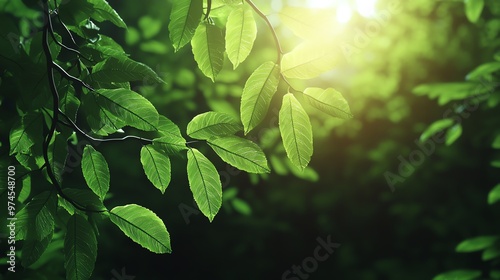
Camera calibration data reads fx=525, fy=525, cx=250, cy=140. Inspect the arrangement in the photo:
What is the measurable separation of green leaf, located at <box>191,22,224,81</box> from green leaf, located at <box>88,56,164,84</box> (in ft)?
0.33

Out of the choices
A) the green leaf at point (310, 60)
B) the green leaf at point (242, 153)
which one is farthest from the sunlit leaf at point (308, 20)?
the green leaf at point (242, 153)

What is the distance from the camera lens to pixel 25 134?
1.05 meters

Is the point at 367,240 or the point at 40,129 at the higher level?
the point at 40,129

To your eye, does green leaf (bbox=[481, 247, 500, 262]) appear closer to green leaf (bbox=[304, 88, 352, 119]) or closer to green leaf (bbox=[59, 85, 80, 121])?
green leaf (bbox=[304, 88, 352, 119])

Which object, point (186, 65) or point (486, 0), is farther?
point (486, 0)

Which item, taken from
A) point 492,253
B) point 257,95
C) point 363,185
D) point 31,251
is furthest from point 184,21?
point 363,185

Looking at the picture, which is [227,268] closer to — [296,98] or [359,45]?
[359,45]

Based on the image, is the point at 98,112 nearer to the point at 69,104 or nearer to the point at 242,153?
the point at 69,104

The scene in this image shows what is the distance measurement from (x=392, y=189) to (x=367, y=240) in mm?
719

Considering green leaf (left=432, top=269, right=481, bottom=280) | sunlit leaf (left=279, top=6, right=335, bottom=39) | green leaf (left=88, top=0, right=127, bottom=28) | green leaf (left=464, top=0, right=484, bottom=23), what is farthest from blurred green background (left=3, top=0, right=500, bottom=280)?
sunlit leaf (left=279, top=6, right=335, bottom=39)

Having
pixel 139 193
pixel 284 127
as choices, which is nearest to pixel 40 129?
pixel 284 127

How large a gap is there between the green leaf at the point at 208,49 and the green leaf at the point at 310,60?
12 centimetres

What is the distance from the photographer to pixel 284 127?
3.08 ft

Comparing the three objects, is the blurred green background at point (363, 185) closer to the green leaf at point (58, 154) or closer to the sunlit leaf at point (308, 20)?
the green leaf at point (58, 154)
